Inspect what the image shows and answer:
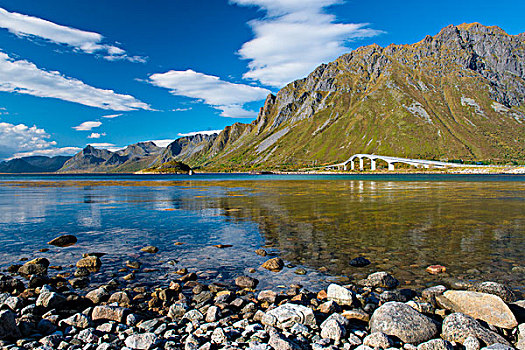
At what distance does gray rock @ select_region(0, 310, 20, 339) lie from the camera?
9375 millimetres

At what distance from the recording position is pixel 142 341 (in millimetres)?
9188

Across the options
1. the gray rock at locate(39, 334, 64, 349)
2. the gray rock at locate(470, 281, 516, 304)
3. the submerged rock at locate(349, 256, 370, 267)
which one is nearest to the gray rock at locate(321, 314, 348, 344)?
the gray rock at locate(470, 281, 516, 304)

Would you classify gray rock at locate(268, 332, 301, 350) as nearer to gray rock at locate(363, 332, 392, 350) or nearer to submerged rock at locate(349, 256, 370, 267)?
gray rock at locate(363, 332, 392, 350)

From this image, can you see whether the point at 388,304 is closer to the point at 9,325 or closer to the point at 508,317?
the point at 508,317

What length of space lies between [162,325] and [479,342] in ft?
32.6

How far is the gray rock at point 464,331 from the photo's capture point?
29.8 ft

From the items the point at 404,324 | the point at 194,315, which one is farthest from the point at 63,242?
the point at 404,324

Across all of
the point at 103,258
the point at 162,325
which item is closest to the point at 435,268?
the point at 162,325

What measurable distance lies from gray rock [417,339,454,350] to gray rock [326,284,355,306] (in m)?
3.18

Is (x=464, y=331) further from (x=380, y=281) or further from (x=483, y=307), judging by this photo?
(x=380, y=281)

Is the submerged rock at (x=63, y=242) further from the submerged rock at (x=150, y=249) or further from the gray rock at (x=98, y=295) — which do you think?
the gray rock at (x=98, y=295)

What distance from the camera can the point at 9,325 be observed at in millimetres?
9539

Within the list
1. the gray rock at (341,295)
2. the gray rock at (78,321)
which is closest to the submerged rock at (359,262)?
the gray rock at (341,295)

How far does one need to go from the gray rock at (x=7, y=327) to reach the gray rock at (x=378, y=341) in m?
10.9
